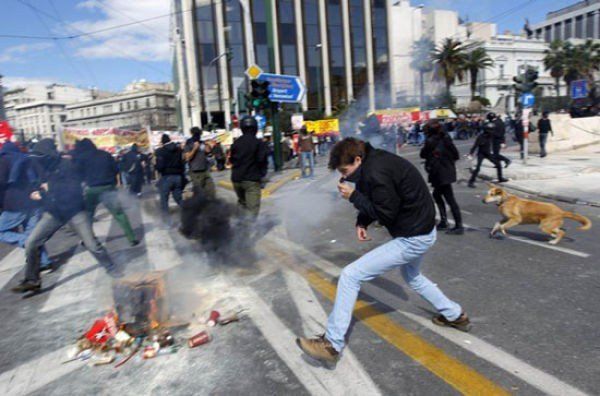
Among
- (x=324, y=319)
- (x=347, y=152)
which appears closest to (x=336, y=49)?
(x=324, y=319)

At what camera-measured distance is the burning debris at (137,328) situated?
3363 mm

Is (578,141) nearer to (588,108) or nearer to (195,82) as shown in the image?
(588,108)

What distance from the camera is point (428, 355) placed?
10.1ft

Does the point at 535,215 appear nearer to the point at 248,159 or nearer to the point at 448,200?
the point at 448,200

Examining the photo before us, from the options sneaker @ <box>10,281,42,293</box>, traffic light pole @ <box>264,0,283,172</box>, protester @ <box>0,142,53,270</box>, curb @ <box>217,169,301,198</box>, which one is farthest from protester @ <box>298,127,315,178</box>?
sneaker @ <box>10,281,42,293</box>

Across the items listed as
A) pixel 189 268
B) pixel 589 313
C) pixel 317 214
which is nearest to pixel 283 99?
pixel 317 214

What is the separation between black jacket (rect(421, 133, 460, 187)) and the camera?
22.2 ft

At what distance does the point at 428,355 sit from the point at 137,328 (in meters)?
2.21

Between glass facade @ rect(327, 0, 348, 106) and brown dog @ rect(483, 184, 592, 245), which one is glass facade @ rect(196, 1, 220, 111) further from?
brown dog @ rect(483, 184, 592, 245)

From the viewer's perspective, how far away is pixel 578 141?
1944 centimetres

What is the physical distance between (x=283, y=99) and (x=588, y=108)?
21920mm

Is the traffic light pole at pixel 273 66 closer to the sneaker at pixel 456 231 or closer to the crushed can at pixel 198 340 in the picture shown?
the sneaker at pixel 456 231

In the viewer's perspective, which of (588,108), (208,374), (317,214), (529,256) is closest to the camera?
(208,374)

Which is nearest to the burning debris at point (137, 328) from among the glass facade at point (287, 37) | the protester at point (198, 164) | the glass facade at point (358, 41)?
the protester at point (198, 164)
